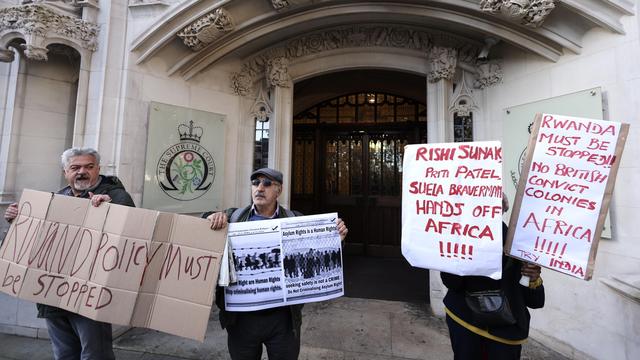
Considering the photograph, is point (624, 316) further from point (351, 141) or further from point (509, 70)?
point (351, 141)

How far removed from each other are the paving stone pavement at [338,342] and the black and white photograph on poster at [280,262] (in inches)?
67.2

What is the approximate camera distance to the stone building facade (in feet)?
9.41

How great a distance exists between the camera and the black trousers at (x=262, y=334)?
6.07 ft

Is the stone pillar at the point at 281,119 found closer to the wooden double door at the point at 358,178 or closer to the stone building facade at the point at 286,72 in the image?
the stone building facade at the point at 286,72

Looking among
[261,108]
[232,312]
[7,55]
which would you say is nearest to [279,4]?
[261,108]

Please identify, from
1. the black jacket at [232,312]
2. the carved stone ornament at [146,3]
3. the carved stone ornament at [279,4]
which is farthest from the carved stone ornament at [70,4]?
the black jacket at [232,312]

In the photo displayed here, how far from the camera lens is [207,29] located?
3.80 metres

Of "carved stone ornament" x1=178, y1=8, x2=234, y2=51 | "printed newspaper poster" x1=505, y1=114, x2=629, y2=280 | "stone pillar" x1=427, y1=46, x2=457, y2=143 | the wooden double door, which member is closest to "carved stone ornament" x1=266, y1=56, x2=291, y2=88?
"carved stone ornament" x1=178, y1=8, x2=234, y2=51

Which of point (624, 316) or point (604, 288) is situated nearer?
point (624, 316)

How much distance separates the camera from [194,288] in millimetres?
1672

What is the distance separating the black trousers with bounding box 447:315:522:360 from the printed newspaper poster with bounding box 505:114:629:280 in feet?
1.85

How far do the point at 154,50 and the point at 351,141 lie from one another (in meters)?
4.41

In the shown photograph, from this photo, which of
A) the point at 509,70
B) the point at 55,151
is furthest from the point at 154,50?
the point at 509,70

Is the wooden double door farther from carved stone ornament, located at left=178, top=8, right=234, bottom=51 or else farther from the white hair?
the white hair
